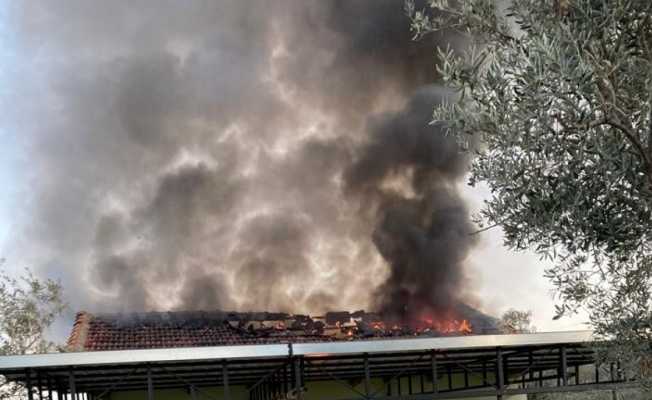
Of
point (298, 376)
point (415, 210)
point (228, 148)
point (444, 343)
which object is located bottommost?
point (298, 376)

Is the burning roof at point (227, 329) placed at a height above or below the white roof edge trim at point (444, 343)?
above

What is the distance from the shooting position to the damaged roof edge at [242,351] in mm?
8406

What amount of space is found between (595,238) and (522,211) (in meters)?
0.51

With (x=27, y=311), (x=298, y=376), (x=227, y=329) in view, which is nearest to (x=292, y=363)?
(x=298, y=376)

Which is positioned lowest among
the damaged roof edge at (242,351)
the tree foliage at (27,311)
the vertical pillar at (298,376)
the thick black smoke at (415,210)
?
the vertical pillar at (298,376)

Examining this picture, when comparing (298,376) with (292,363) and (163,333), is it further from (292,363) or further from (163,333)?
(163,333)

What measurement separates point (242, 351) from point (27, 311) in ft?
42.4

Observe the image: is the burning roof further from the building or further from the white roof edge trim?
the white roof edge trim

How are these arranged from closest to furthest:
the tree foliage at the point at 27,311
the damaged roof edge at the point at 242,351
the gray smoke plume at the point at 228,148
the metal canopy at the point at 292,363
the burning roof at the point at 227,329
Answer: the damaged roof edge at the point at 242,351 → the metal canopy at the point at 292,363 → the burning roof at the point at 227,329 → the tree foliage at the point at 27,311 → the gray smoke plume at the point at 228,148

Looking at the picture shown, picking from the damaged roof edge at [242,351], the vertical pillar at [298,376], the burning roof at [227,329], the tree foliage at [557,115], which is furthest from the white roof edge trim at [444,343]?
the burning roof at [227,329]

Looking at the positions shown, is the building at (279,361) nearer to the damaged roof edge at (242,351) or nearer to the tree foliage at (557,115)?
the damaged roof edge at (242,351)

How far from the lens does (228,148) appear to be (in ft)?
81.3

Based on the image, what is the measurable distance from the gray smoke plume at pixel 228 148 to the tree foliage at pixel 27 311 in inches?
77.1

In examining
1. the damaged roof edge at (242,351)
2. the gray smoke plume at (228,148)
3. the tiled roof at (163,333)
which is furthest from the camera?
the gray smoke plume at (228,148)
